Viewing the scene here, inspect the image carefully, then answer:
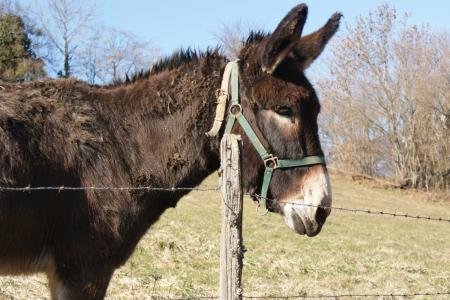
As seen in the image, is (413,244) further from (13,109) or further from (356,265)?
(13,109)

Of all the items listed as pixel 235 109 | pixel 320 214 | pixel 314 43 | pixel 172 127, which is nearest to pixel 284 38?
pixel 314 43

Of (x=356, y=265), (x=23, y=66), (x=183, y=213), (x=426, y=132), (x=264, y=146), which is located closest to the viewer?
(x=264, y=146)

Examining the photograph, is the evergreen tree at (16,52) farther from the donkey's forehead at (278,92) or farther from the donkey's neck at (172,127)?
the donkey's forehead at (278,92)

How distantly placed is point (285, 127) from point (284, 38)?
642 mm

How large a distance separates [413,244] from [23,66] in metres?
22.7

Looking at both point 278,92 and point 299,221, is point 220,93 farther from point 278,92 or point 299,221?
point 299,221

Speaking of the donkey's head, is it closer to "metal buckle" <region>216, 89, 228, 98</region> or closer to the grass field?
"metal buckle" <region>216, 89, 228, 98</region>

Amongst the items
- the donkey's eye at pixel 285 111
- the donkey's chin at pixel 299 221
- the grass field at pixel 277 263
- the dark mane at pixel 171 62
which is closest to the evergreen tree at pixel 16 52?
the grass field at pixel 277 263

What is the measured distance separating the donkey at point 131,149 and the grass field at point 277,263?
387 cm

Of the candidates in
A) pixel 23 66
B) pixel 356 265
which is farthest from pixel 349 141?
pixel 356 265

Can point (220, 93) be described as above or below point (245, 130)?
above

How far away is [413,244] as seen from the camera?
16.6 meters

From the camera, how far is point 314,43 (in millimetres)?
4309

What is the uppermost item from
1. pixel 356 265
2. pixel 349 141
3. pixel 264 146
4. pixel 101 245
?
pixel 349 141
